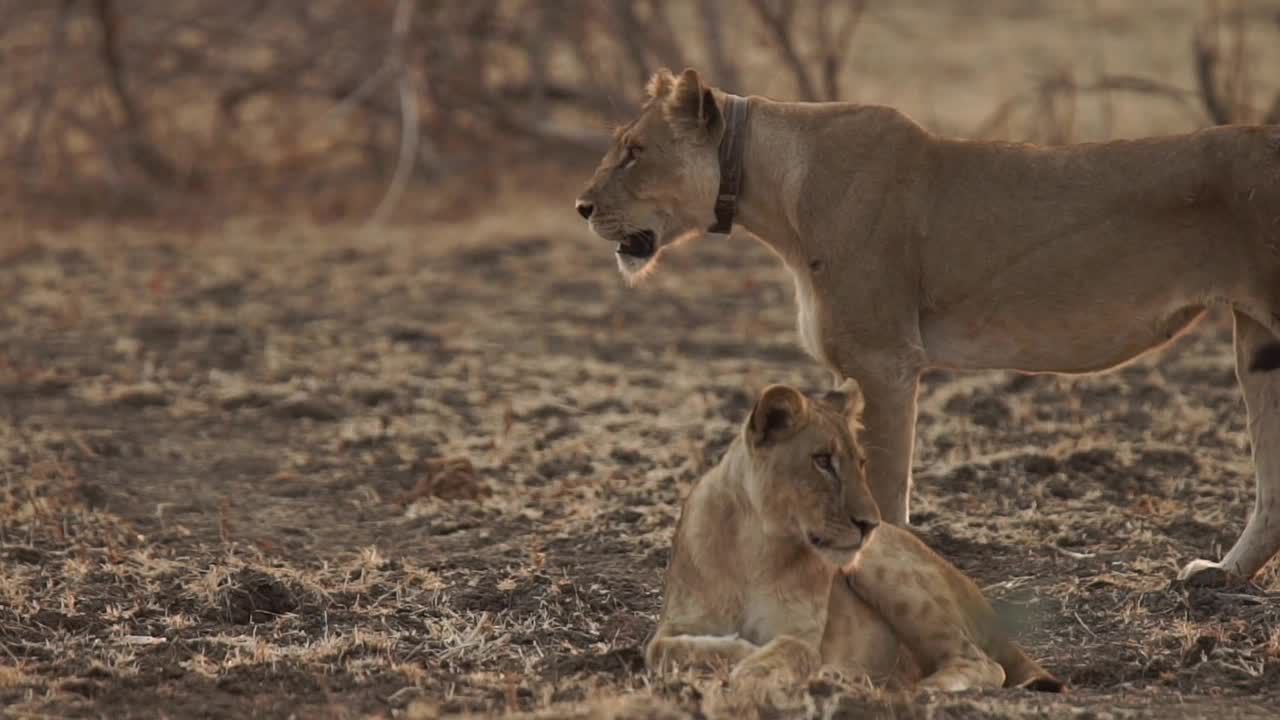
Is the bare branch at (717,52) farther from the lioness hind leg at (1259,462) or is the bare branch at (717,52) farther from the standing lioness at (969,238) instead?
the lioness hind leg at (1259,462)

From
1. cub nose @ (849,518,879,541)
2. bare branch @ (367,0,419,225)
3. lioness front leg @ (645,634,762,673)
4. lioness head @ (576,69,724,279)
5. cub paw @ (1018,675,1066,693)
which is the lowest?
cub paw @ (1018,675,1066,693)

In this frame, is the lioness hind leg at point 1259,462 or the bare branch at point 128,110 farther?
the bare branch at point 128,110

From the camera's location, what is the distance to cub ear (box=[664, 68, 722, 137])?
5801mm

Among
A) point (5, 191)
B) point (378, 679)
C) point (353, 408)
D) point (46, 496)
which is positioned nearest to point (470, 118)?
point (5, 191)

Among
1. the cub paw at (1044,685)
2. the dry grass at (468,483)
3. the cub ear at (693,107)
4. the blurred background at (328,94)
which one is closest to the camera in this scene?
the cub paw at (1044,685)

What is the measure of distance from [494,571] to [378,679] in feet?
3.93

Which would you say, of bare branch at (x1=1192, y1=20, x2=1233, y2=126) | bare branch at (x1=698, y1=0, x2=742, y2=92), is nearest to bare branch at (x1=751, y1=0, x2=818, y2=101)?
bare branch at (x1=698, y1=0, x2=742, y2=92)

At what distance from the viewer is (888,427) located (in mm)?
5715

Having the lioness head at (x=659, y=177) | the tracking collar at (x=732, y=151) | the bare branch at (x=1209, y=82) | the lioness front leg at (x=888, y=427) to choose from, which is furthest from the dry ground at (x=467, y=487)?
the bare branch at (x=1209, y=82)

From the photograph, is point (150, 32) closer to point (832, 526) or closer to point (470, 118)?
point (470, 118)

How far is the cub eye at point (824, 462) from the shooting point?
181 inches

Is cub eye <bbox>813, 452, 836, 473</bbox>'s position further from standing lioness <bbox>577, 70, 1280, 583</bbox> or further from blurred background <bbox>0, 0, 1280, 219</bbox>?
blurred background <bbox>0, 0, 1280, 219</bbox>

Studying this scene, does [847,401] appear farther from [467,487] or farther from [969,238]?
[467,487]

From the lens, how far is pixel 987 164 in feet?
19.0
